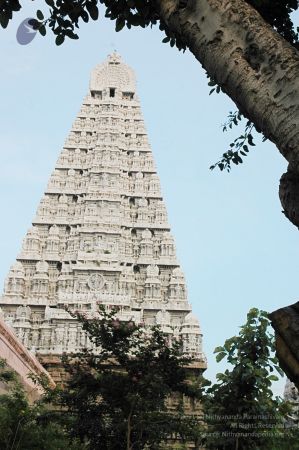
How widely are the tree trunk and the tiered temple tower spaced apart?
26289mm

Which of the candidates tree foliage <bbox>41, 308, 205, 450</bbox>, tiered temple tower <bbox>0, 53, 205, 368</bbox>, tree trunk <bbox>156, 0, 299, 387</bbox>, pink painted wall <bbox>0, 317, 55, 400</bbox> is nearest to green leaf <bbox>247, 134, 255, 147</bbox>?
tree trunk <bbox>156, 0, 299, 387</bbox>

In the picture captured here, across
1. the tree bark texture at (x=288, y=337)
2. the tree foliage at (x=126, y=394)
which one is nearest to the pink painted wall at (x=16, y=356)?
the tree foliage at (x=126, y=394)

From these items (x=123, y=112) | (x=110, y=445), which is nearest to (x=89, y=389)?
(x=110, y=445)

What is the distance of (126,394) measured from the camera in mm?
9789

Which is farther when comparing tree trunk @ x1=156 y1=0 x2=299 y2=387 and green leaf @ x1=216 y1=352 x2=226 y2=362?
green leaf @ x1=216 y1=352 x2=226 y2=362

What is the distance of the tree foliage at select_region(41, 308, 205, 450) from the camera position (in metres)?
9.72

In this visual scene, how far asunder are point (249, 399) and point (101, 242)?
27.1 metres

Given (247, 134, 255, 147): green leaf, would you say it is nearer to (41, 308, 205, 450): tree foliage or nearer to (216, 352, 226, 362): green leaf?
(216, 352, 226, 362): green leaf

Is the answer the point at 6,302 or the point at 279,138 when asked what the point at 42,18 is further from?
the point at 6,302

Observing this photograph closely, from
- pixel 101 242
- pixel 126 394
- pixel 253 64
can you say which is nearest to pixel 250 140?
pixel 253 64

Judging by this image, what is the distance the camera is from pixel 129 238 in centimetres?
3716

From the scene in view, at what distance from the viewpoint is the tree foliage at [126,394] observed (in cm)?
972

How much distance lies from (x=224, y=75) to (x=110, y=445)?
8051mm

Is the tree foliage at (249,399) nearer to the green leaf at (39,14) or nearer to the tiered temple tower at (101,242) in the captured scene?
the green leaf at (39,14)
